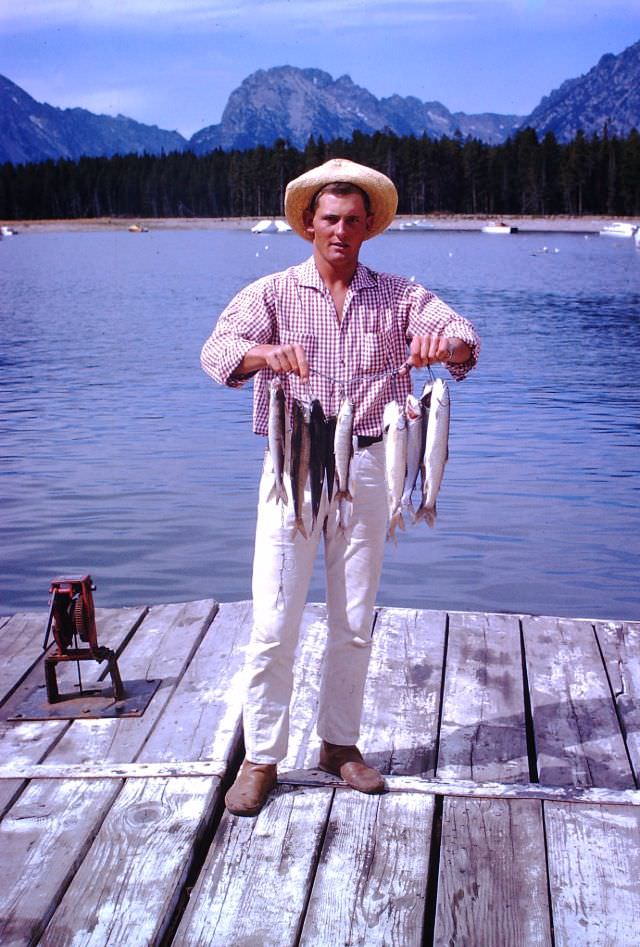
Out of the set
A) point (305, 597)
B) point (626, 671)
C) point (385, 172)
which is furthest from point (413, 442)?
point (385, 172)

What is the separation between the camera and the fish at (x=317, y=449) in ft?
13.1

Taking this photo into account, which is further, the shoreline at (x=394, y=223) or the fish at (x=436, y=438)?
the shoreline at (x=394, y=223)

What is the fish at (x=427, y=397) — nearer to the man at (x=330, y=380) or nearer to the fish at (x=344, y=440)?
the man at (x=330, y=380)

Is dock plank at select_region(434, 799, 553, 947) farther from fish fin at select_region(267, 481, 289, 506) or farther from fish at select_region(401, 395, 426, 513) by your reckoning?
fish fin at select_region(267, 481, 289, 506)

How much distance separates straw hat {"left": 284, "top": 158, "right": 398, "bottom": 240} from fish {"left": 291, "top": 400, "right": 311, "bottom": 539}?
77cm

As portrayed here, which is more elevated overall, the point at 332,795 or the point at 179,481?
the point at 332,795

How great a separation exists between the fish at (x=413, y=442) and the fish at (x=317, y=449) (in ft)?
1.03

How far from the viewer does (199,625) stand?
20.7 feet

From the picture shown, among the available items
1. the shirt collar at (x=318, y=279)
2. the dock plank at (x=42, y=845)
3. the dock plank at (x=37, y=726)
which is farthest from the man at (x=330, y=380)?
the dock plank at (x=37, y=726)

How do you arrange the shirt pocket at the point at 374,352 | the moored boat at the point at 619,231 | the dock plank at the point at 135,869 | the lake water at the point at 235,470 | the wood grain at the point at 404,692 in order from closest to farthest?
the dock plank at the point at 135,869 < the shirt pocket at the point at 374,352 < the wood grain at the point at 404,692 < the lake water at the point at 235,470 < the moored boat at the point at 619,231

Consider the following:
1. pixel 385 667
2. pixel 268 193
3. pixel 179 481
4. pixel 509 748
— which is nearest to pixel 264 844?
pixel 509 748

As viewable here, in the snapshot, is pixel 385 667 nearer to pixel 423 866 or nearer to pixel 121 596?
pixel 423 866

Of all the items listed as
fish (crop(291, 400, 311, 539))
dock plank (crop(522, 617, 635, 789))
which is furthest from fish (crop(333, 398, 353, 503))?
dock plank (crop(522, 617, 635, 789))

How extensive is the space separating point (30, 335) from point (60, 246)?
223 feet
